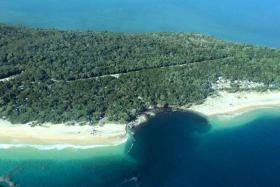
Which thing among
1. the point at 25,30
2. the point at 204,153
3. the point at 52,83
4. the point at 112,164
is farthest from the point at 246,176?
the point at 25,30

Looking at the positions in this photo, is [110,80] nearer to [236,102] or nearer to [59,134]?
Answer: [59,134]

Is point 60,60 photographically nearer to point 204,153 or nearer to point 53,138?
point 53,138

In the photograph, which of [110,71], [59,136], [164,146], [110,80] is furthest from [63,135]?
[110,71]

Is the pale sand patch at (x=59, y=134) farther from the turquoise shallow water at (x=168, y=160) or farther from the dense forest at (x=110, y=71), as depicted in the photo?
the turquoise shallow water at (x=168, y=160)

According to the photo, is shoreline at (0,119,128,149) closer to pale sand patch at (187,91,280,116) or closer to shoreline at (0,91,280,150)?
shoreline at (0,91,280,150)

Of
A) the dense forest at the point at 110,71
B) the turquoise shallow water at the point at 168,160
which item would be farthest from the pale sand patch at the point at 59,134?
the turquoise shallow water at the point at 168,160

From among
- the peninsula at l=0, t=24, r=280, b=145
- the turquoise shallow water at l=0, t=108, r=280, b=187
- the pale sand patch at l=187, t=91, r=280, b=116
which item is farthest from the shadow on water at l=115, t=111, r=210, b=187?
the pale sand patch at l=187, t=91, r=280, b=116
